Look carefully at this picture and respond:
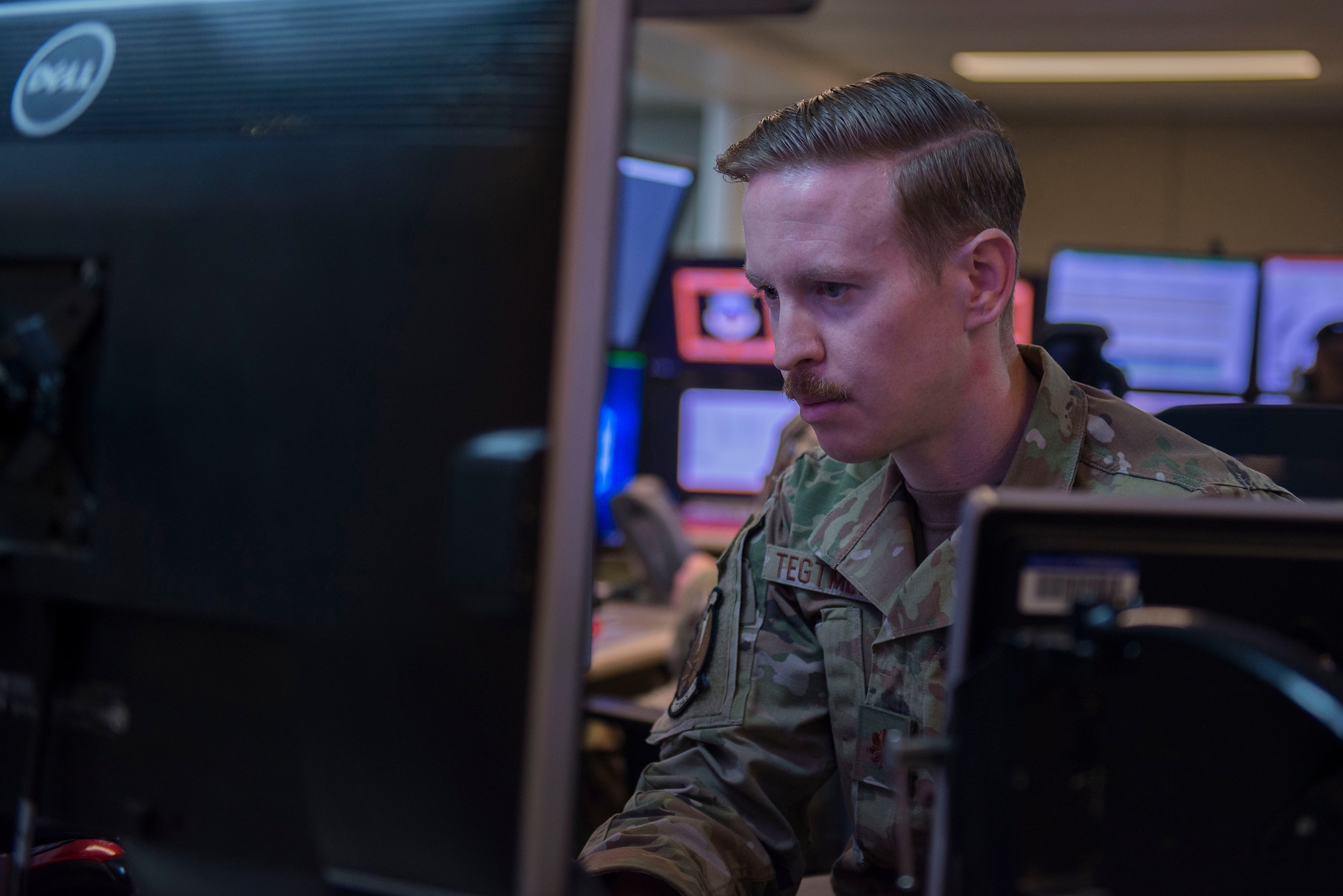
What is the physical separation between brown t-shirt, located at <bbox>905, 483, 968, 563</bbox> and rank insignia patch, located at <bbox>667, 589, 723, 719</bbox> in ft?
0.65

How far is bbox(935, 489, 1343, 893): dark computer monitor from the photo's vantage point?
1.76 feet

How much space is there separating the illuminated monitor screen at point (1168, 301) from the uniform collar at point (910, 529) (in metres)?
1.95

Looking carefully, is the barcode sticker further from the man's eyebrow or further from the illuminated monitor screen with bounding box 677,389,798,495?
the illuminated monitor screen with bounding box 677,389,798,495

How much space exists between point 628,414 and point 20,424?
80.0 inches

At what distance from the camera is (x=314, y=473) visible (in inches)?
19.3

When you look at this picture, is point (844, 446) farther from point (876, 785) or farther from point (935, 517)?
point (876, 785)

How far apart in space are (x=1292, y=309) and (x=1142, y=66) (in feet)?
10.6

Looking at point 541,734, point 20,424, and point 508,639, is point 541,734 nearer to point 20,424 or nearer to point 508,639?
point 508,639

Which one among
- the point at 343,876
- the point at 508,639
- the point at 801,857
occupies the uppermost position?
the point at 508,639

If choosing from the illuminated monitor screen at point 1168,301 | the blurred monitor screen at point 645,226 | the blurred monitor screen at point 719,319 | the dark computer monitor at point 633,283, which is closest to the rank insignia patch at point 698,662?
the dark computer monitor at point 633,283

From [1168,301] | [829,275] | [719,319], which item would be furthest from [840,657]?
[1168,301]

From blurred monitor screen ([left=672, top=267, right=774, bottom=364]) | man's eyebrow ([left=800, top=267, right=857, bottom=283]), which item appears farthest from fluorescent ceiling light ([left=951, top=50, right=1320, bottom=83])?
man's eyebrow ([left=800, top=267, right=857, bottom=283])

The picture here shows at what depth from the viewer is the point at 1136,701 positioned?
548mm

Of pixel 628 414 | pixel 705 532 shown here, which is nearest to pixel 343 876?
pixel 628 414
